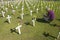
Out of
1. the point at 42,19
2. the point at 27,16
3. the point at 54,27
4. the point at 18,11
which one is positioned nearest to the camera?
the point at 54,27

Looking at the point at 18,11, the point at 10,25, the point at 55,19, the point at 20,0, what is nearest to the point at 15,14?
the point at 18,11

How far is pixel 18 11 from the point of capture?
25.4 meters

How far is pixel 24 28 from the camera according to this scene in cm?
1848

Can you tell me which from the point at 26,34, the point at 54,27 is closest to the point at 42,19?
the point at 54,27

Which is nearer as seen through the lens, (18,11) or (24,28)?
(24,28)

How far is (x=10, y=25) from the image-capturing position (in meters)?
19.6

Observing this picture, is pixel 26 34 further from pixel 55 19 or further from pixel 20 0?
pixel 20 0

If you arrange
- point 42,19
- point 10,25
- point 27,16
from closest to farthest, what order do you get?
point 10,25
point 42,19
point 27,16

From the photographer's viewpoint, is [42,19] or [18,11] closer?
[42,19]

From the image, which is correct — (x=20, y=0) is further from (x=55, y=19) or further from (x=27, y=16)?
(x=55, y=19)

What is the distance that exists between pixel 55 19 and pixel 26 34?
4990 millimetres

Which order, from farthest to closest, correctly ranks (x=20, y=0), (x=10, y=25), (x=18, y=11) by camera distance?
(x=20, y=0) → (x=18, y=11) → (x=10, y=25)

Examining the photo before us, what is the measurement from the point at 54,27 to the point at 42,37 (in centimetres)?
258

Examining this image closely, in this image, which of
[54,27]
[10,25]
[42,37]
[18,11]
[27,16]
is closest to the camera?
[42,37]
